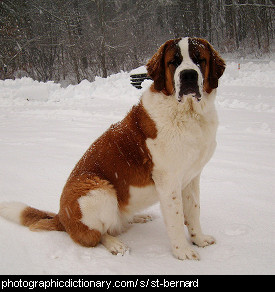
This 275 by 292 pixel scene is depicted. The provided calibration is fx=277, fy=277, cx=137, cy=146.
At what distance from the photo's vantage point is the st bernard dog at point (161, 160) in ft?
6.79

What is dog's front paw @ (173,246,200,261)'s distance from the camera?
2.11m

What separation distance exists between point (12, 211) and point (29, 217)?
170 millimetres

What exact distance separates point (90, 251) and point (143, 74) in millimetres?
11960

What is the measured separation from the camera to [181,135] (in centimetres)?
206

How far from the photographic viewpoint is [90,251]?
2.14 metres

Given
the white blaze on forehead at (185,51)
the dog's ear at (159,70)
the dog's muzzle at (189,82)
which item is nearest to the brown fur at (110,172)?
the dog's ear at (159,70)

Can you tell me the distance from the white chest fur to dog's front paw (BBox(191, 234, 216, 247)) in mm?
511

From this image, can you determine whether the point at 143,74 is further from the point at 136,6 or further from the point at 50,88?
the point at 136,6

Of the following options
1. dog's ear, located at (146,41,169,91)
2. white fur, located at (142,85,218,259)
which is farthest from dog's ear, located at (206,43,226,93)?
dog's ear, located at (146,41,169,91)

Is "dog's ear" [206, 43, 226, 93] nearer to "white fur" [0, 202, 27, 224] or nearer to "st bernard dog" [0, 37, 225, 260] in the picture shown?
"st bernard dog" [0, 37, 225, 260]

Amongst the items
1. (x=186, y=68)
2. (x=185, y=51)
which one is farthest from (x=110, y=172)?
(x=185, y=51)

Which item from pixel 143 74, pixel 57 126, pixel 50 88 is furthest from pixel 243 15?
pixel 57 126

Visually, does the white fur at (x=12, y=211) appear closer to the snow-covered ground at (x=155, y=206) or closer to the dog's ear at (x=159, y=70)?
the snow-covered ground at (x=155, y=206)

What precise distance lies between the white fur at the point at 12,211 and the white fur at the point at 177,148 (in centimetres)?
127
